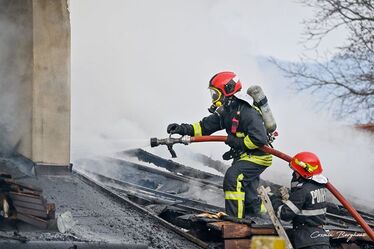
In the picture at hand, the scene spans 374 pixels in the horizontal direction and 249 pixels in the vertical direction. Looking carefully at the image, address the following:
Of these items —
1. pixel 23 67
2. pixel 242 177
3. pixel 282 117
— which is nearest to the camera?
pixel 242 177

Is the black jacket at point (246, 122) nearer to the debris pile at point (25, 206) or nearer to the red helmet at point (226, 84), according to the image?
Result: the red helmet at point (226, 84)

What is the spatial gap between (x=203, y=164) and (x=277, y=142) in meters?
2.79

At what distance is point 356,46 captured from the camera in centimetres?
1820

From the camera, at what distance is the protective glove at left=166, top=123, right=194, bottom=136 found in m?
8.11

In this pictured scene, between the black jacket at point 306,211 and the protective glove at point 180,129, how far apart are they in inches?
56.9

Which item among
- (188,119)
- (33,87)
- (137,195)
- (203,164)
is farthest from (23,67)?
(188,119)

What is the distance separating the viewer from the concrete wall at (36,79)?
8125mm

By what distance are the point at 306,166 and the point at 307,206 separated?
39 cm

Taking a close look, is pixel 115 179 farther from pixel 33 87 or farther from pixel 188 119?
pixel 188 119

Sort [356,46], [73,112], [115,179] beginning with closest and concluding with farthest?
[115,179] → [73,112] → [356,46]

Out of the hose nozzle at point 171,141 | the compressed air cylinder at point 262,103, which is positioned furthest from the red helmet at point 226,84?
the hose nozzle at point 171,141

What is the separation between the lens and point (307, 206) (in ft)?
23.4

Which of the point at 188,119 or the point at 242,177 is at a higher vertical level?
the point at 188,119

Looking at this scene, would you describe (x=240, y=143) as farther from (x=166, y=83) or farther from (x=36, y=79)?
(x=166, y=83)
